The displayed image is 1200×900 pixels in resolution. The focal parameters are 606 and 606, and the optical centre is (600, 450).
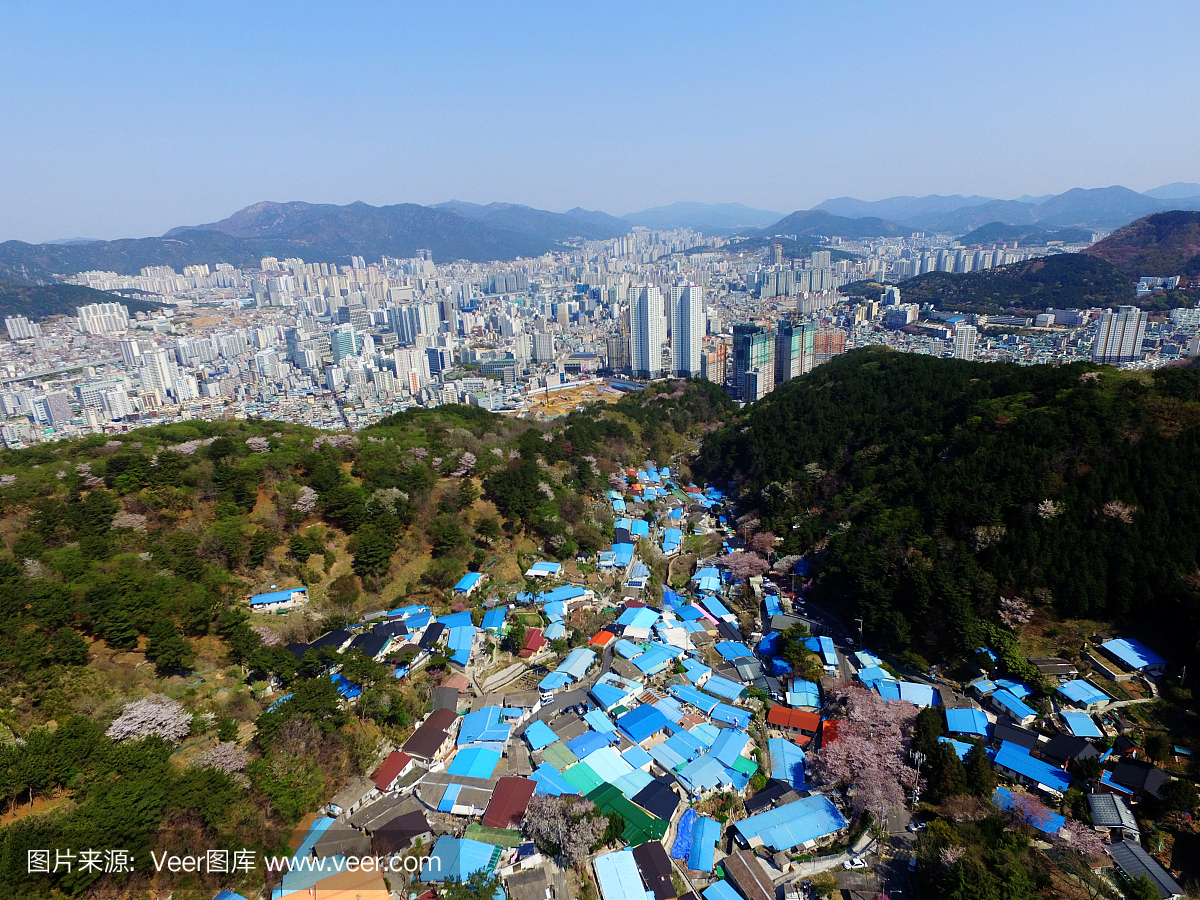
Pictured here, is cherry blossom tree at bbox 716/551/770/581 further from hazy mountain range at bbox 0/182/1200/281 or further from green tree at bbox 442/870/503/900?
hazy mountain range at bbox 0/182/1200/281

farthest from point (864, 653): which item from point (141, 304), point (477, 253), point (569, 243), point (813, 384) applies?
point (569, 243)

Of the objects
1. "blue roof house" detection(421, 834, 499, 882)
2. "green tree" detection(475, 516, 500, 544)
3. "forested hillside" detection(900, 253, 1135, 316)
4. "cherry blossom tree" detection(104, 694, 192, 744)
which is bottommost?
"blue roof house" detection(421, 834, 499, 882)

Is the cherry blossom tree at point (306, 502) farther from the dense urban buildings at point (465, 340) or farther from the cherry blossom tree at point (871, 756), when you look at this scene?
the dense urban buildings at point (465, 340)

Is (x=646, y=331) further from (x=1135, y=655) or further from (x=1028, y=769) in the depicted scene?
(x=1028, y=769)

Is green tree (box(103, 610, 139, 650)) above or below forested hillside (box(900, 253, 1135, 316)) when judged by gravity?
below

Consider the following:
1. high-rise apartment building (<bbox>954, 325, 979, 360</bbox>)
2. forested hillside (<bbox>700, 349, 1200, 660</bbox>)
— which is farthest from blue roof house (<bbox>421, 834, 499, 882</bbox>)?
high-rise apartment building (<bbox>954, 325, 979, 360</bbox>)

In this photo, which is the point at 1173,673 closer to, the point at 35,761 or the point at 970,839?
the point at 970,839

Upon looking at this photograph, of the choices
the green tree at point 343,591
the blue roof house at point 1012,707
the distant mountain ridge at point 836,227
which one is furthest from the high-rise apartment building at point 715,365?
the distant mountain ridge at point 836,227
